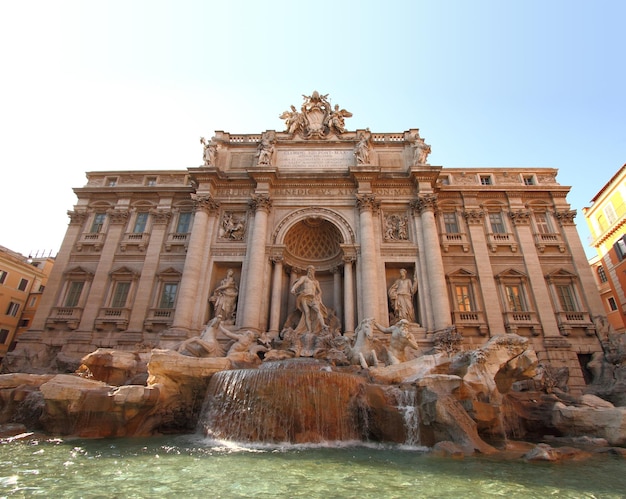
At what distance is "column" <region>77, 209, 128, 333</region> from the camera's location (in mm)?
18219

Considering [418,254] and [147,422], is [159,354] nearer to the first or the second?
[147,422]

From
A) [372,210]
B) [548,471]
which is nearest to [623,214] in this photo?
[372,210]

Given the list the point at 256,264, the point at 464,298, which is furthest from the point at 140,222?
the point at 464,298

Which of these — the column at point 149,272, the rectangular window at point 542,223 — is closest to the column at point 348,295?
the column at point 149,272

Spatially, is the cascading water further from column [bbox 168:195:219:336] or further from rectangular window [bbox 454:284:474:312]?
rectangular window [bbox 454:284:474:312]

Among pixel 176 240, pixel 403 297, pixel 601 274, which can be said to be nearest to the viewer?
pixel 403 297

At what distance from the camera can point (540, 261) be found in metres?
19.2

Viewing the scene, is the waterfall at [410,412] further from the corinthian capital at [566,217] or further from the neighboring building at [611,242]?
the neighboring building at [611,242]

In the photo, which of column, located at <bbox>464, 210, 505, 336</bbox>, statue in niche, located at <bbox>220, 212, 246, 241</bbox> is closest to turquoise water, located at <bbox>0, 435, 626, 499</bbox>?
column, located at <bbox>464, 210, 505, 336</bbox>

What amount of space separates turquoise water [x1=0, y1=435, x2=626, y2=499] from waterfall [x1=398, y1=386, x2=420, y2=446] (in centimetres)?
91

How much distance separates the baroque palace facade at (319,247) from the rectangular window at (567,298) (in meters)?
0.08

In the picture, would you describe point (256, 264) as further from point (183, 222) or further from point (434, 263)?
point (434, 263)

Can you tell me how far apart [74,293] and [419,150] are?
71.7ft

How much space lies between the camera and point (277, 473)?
17.5 ft
